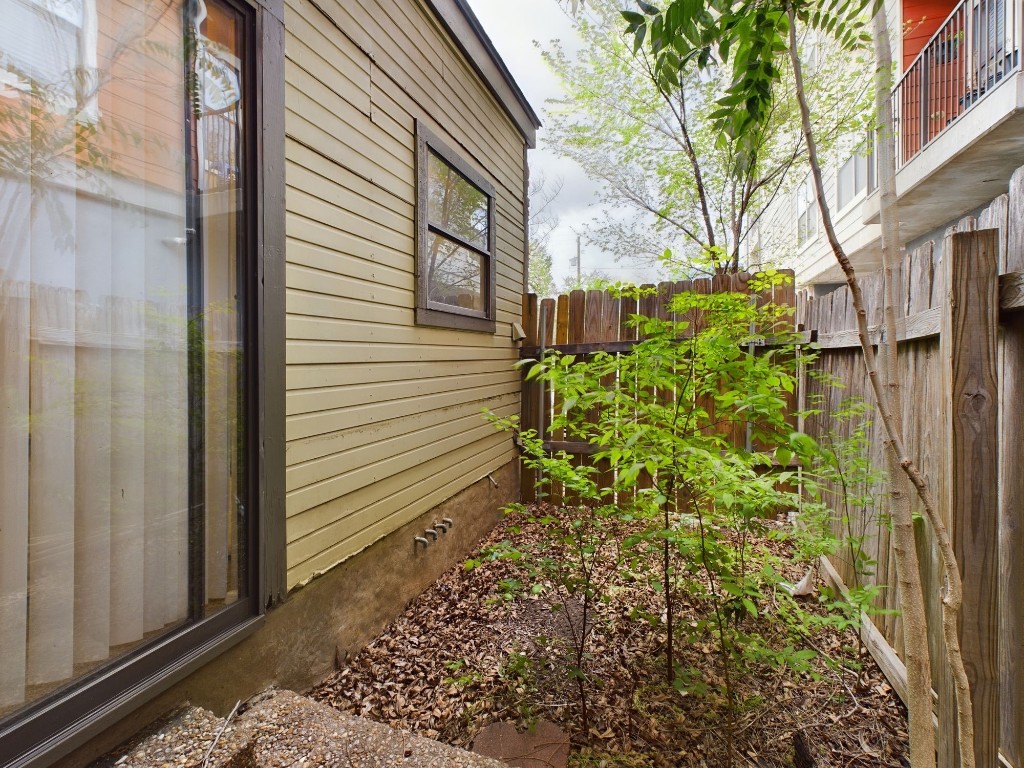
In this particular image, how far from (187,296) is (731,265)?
7730mm

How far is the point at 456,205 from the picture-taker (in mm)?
3883

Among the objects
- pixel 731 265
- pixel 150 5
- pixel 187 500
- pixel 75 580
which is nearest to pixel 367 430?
pixel 187 500

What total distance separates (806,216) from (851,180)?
254 cm

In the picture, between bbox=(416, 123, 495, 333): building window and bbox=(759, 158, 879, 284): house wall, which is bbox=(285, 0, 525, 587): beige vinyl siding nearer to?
bbox=(416, 123, 495, 333): building window

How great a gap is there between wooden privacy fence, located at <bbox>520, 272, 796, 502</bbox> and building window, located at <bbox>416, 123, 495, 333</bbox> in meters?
0.92

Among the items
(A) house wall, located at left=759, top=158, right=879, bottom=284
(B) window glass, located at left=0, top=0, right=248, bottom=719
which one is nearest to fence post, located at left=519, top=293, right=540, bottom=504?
(B) window glass, located at left=0, top=0, right=248, bottom=719

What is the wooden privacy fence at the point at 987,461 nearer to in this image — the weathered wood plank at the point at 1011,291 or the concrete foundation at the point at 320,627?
the weathered wood plank at the point at 1011,291

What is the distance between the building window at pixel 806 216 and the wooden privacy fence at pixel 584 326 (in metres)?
7.51

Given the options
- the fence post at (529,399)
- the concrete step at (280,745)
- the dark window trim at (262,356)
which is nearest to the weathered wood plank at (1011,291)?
the concrete step at (280,745)

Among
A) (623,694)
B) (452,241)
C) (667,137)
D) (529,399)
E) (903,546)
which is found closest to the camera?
(903,546)

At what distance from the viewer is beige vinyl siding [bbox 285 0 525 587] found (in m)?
2.20

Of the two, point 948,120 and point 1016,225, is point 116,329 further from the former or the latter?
point 948,120

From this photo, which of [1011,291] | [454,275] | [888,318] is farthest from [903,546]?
[454,275]

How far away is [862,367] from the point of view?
2.62 metres
